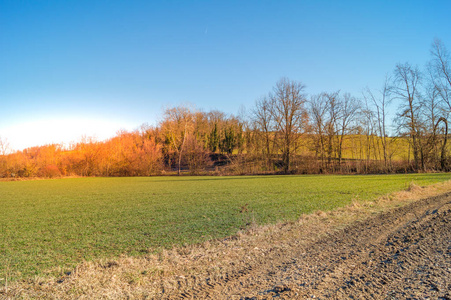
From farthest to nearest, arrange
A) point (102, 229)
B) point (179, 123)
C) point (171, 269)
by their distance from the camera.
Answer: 1. point (179, 123)
2. point (102, 229)
3. point (171, 269)

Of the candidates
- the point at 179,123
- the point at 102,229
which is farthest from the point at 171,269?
the point at 179,123

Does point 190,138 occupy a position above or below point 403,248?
above

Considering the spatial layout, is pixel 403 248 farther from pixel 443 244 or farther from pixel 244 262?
pixel 244 262

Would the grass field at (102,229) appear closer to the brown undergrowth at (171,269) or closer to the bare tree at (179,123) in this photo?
the brown undergrowth at (171,269)

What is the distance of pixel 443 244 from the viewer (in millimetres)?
4590

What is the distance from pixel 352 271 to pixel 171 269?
2.85 m

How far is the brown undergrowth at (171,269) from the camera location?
3.48m

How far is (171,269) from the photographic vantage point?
429 centimetres

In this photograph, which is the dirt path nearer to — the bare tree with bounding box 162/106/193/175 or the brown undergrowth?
the brown undergrowth

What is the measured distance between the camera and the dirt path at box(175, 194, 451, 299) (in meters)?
3.10

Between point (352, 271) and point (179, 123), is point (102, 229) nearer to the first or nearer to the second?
point (352, 271)

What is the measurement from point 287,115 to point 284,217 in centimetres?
3382

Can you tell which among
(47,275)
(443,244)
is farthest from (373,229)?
(47,275)

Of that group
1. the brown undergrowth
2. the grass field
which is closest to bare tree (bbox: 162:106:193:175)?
the grass field
